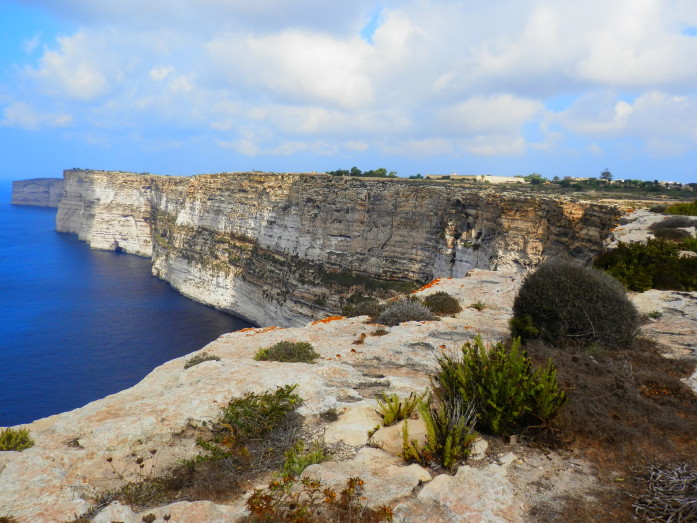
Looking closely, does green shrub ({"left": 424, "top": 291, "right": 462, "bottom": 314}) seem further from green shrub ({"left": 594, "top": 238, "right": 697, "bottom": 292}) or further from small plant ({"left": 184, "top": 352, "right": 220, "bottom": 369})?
small plant ({"left": 184, "top": 352, "right": 220, "bottom": 369})

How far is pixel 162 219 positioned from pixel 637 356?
74.7 m

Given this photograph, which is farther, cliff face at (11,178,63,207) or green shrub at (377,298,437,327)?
cliff face at (11,178,63,207)

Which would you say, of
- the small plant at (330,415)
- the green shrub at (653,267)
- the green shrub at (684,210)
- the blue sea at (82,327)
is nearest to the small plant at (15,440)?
the small plant at (330,415)

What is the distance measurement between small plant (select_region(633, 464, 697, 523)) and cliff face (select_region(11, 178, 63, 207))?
19245 cm

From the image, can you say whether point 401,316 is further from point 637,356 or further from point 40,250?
point 40,250

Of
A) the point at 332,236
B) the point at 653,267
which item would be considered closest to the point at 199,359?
the point at 653,267

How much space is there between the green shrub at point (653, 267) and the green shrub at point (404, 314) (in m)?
5.81

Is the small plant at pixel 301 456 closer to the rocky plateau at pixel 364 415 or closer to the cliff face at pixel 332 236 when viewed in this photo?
the rocky plateau at pixel 364 415

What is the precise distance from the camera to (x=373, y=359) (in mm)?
8391

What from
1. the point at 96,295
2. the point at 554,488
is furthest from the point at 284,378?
the point at 96,295

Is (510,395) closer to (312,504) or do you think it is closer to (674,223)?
(312,504)

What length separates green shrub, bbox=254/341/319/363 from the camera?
8.41 metres

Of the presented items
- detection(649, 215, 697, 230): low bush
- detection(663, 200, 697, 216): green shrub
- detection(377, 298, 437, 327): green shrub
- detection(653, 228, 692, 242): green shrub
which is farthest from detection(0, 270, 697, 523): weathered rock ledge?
detection(663, 200, 697, 216): green shrub

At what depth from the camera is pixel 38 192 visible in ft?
542
